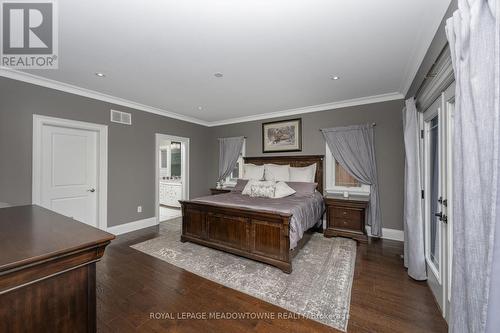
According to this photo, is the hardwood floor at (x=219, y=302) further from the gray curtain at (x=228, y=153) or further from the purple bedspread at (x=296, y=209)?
the gray curtain at (x=228, y=153)

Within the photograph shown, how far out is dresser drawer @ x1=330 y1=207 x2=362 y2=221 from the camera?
3533mm

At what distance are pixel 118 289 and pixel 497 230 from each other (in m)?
2.89

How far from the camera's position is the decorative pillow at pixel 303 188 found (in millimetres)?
3826

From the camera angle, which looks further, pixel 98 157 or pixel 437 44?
pixel 98 157

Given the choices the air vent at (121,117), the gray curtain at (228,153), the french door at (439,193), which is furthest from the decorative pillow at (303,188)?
the air vent at (121,117)

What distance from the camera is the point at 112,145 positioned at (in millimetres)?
3826

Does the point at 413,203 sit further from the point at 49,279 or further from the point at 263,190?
the point at 49,279

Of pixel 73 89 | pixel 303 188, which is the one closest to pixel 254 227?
pixel 303 188

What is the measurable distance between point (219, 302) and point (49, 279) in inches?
60.8

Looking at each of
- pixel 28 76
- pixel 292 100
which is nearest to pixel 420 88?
pixel 292 100

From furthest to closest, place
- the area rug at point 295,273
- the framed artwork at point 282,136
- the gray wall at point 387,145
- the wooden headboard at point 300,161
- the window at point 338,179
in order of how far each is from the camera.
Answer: the framed artwork at point 282,136 < the wooden headboard at point 300,161 < the window at point 338,179 < the gray wall at point 387,145 < the area rug at point 295,273

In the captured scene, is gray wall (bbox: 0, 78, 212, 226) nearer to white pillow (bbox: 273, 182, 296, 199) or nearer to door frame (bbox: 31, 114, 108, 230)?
door frame (bbox: 31, 114, 108, 230)

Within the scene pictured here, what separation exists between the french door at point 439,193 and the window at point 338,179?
1.55m

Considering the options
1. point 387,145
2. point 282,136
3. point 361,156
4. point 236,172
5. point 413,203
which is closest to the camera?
point 413,203
